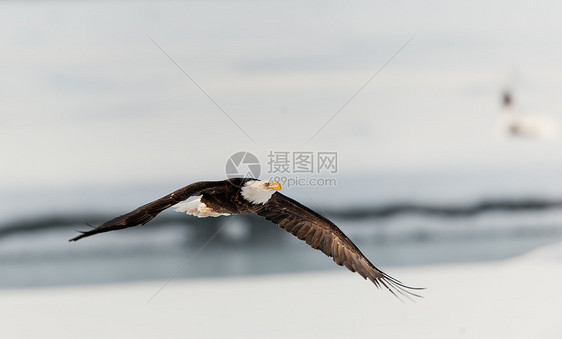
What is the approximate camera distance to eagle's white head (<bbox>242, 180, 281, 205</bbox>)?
4.87 meters

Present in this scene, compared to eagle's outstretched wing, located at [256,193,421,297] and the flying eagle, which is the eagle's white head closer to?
the flying eagle

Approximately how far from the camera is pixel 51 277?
34.2ft

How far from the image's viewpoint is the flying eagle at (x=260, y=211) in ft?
13.0

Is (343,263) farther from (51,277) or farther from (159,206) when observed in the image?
(51,277)

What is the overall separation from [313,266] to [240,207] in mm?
6089

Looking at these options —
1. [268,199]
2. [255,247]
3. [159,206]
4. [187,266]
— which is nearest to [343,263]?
[268,199]

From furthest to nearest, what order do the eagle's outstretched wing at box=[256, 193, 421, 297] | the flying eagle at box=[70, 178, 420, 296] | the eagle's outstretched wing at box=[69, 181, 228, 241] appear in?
1. the eagle's outstretched wing at box=[256, 193, 421, 297]
2. the flying eagle at box=[70, 178, 420, 296]
3. the eagle's outstretched wing at box=[69, 181, 228, 241]
